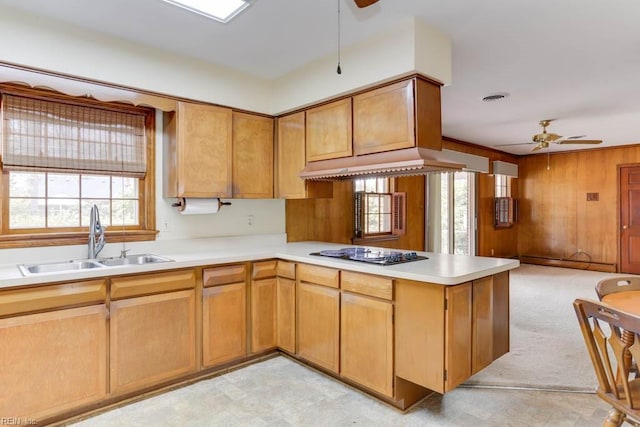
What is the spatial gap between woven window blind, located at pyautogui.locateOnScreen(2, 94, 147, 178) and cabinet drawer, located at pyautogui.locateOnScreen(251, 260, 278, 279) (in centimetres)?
123

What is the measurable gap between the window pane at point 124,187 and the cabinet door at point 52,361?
1.09 m

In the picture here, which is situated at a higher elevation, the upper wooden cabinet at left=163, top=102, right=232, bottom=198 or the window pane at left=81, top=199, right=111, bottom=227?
the upper wooden cabinet at left=163, top=102, right=232, bottom=198

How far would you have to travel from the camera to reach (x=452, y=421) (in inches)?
85.3

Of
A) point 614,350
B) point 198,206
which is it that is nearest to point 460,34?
point 614,350

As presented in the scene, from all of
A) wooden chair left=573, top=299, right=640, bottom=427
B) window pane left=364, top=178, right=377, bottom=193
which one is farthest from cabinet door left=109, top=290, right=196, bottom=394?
window pane left=364, top=178, right=377, bottom=193

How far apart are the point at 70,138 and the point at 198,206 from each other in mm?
1034

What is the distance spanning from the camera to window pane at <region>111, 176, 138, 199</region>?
2.98m

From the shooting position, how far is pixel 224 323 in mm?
2811

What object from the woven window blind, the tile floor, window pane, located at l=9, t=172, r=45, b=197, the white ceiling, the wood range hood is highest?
the white ceiling

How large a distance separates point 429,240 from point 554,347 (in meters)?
2.67

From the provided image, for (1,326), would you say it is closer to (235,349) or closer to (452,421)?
(235,349)

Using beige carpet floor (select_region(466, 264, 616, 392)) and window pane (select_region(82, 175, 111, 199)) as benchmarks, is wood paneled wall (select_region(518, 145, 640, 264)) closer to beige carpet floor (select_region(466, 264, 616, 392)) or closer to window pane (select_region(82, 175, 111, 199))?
beige carpet floor (select_region(466, 264, 616, 392))

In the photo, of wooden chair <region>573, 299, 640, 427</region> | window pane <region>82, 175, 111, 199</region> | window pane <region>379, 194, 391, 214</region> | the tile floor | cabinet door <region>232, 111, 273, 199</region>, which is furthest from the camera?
window pane <region>379, 194, 391, 214</region>

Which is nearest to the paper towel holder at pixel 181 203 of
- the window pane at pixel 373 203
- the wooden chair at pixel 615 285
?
the window pane at pixel 373 203
